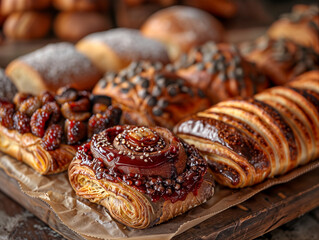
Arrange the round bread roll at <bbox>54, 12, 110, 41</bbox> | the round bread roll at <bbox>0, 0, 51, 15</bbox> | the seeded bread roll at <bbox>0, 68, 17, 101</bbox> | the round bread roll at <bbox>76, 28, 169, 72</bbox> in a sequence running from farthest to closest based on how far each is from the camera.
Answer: the round bread roll at <bbox>54, 12, 110, 41</bbox>, the round bread roll at <bbox>0, 0, 51, 15</bbox>, the round bread roll at <bbox>76, 28, 169, 72</bbox>, the seeded bread roll at <bbox>0, 68, 17, 101</bbox>

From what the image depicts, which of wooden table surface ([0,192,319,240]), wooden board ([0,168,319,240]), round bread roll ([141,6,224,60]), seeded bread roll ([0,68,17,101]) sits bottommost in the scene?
wooden table surface ([0,192,319,240])

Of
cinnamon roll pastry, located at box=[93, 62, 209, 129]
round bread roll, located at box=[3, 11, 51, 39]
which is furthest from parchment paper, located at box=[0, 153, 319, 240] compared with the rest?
round bread roll, located at box=[3, 11, 51, 39]

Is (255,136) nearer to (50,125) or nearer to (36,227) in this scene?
(50,125)

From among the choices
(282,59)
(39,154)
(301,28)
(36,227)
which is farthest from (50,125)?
(301,28)

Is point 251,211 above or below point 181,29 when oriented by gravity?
below

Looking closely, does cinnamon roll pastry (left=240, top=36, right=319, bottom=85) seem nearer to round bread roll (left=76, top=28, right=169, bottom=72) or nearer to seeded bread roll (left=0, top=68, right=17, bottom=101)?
round bread roll (left=76, top=28, right=169, bottom=72)

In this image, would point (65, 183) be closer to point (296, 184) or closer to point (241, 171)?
point (241, 171)
